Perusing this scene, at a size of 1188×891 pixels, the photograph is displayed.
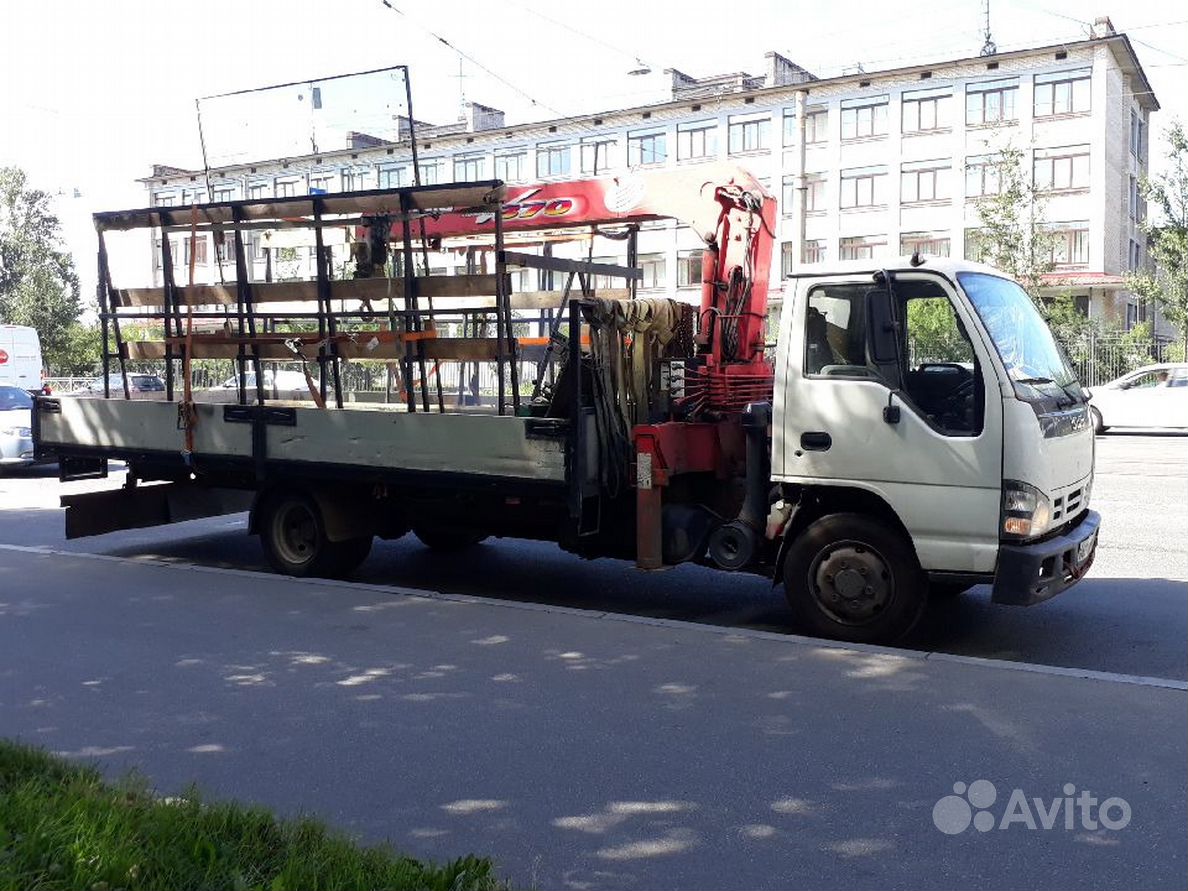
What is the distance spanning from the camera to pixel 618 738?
18.1 ft

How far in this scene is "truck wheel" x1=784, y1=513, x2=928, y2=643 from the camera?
7102mm

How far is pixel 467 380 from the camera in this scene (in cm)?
1042

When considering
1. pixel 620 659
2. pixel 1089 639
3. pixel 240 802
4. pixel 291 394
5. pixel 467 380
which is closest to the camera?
pixel 240 802

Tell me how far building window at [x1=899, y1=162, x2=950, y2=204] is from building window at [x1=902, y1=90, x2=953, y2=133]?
1.45 metres

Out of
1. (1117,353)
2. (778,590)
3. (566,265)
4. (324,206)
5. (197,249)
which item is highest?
(324,206)

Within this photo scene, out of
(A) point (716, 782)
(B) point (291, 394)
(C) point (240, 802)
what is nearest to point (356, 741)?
(C) point (240, 802)

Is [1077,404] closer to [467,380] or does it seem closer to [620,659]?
[620,659]

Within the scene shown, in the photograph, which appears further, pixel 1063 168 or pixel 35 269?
pixel 35 269

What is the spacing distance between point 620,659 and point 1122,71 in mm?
46597

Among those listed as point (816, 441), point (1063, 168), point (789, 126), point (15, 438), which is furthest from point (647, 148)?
point (816, 441)

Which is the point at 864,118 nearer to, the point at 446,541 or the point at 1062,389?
the point at 446,541

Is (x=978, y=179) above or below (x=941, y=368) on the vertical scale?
above

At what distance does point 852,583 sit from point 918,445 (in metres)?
0.93

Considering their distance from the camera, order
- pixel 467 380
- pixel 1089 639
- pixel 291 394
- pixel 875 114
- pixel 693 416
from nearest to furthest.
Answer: pixel 1089 639 → pixel 693 416 → pixel 467 380 → pixel 291 394 → pixel 875 114
